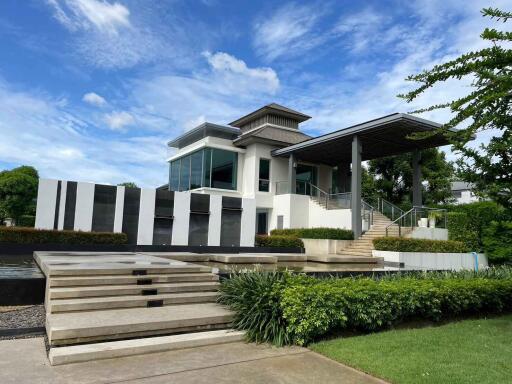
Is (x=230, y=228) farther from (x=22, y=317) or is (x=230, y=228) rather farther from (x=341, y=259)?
(x=22, y=317)

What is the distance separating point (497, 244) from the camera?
63.2 feet

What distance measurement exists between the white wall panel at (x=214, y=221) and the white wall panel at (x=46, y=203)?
25.3ft

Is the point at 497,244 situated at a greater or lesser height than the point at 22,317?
greater

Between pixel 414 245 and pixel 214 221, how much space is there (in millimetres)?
10273

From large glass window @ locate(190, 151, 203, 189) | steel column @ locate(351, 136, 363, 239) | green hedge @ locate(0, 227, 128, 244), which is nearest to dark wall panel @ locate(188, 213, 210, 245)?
green hedge @ locate(0, 227, 128, 244)

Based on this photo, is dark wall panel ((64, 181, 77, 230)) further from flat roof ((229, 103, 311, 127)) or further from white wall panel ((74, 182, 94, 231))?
flat roof ((229, 103, 311, 127))

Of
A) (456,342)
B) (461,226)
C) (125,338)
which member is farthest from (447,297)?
(461,226)

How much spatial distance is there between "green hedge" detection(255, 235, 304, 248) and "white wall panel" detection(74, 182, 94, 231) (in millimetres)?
9081

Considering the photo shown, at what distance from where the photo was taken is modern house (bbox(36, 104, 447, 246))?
1972 centimetres

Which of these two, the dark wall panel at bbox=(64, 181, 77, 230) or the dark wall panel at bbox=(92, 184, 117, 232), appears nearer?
the dark wall panel at bbox=(64, 181, 77, 230)

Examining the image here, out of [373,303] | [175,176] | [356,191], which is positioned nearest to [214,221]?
[356,191]

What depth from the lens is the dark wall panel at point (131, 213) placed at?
2020 centimetres

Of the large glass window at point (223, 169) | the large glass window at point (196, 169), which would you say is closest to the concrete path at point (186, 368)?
the large glass window at point (223, 169)

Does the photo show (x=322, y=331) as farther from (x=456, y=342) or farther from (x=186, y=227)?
(x=186, y=227)
